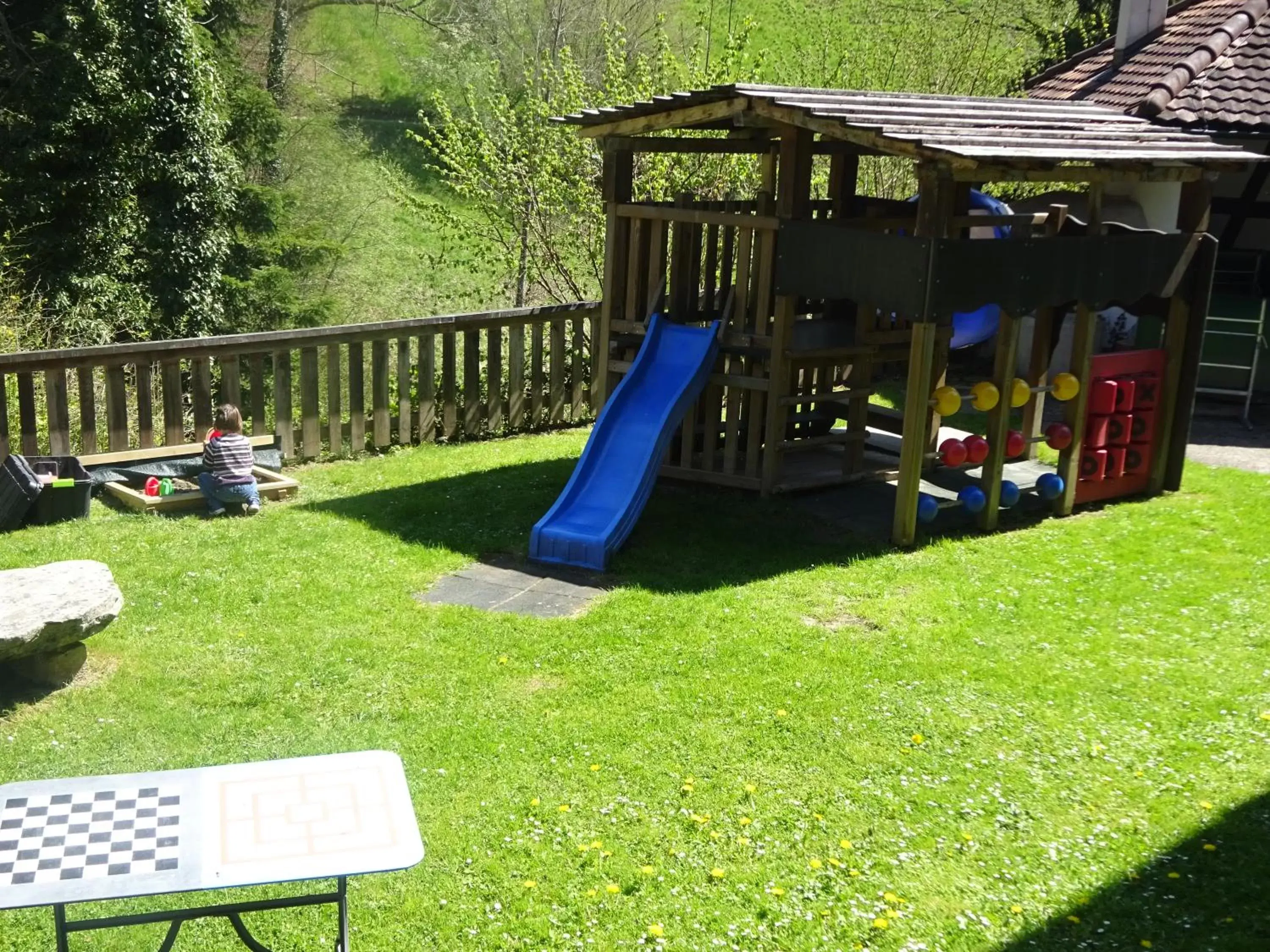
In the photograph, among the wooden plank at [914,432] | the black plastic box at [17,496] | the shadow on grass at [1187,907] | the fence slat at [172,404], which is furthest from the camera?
the fence slat at [172,404]

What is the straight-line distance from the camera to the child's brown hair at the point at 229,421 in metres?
10.1

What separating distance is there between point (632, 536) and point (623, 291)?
101 inches

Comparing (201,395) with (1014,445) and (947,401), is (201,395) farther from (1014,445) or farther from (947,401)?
(1014,445)

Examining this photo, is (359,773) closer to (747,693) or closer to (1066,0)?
(747,693)

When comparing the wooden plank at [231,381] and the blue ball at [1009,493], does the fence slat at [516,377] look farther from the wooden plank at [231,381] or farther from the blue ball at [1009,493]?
the blue ball at [1009,493]

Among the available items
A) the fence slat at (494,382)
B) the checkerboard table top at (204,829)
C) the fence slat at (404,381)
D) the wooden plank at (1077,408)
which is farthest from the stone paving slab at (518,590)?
the wooden plank at (1077,408)

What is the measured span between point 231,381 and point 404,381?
170 centimetres

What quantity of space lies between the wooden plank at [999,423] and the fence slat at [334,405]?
5.65 metres

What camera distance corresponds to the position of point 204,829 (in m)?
4.10

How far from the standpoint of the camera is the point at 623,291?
11445mm

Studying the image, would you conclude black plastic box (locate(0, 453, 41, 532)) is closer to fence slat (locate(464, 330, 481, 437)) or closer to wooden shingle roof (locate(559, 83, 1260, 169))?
fence slat (locate(464, 330, 481, 437))

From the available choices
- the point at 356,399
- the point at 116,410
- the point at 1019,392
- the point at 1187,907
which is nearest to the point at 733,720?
the point at 1187,907

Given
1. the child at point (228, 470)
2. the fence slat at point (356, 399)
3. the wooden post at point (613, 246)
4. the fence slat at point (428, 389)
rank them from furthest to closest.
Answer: the fence slat at point (428, 389)
the fence slat at point (356, 399)
the wooden post at point (613, 246)
the child at point (228, 470)

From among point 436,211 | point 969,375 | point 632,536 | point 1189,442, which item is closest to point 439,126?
point 436,211
